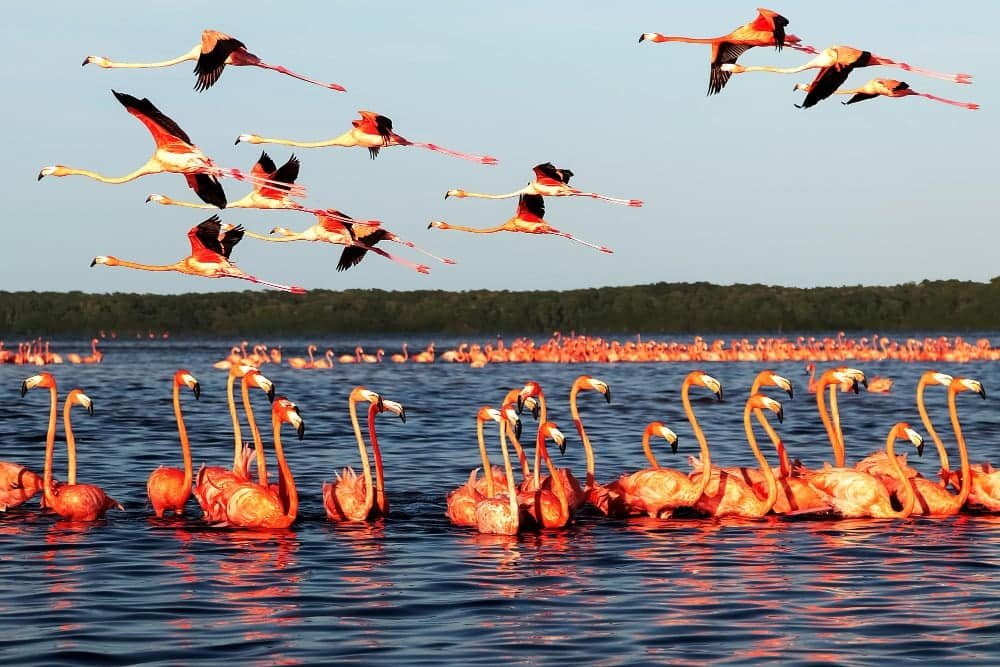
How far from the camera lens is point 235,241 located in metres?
20.6

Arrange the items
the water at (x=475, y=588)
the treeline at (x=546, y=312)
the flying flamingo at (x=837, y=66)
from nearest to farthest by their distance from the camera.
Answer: the water at (x=475, y=588) → the flying flamingo at (x=837, y=66) → the treeline at (x=546, y=312)

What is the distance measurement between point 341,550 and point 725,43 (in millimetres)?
7145

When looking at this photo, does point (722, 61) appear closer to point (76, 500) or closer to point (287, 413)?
point (287, 413)

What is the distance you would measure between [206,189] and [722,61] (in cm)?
628

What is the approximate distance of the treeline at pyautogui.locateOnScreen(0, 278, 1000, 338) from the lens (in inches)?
4013

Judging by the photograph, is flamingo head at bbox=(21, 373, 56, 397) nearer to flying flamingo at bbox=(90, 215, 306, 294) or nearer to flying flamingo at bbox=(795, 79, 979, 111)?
flying flamingo at bbox=(90, 215, 306, 294)

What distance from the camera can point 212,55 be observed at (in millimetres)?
17562

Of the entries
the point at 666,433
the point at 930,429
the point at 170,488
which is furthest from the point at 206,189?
the point at 930,429

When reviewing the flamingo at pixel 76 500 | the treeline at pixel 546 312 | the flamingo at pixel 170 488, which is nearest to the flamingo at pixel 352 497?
the flamingo at pixel 170 488

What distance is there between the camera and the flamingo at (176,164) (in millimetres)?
17891

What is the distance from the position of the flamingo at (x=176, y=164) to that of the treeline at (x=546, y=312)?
83627 mm

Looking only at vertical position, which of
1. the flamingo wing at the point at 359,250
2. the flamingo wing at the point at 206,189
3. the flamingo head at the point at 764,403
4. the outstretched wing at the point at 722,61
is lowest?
the flamingo head at the point at 764,403

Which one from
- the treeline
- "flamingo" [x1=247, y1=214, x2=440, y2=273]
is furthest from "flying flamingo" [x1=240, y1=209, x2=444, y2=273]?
the treeline

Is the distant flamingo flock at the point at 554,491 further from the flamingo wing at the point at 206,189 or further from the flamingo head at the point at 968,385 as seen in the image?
the flamingo wing at the point at 206,189
